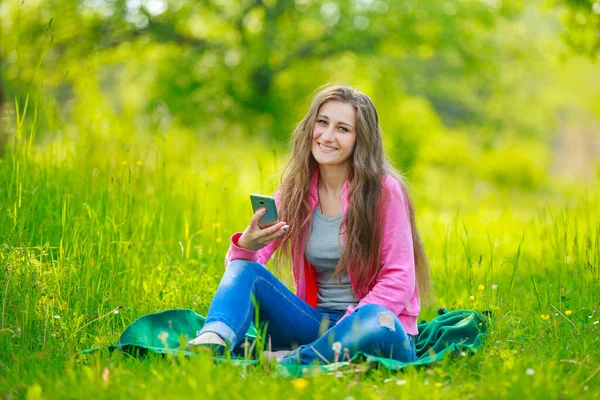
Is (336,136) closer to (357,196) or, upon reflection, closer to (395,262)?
(357,196)

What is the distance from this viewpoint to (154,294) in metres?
3.46

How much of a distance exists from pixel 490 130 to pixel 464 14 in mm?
4740

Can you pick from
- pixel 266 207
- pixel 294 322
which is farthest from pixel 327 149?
pixel 294 322

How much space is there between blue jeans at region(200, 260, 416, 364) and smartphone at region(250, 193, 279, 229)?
0.18 metres

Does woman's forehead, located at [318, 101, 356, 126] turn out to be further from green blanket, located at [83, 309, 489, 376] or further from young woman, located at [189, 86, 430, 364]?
green blanket, located at [83, 309, 489, 376]

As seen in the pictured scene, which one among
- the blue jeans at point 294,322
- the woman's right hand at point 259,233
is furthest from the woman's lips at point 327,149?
the blue jeans at point 294,322

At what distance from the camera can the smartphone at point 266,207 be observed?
284 centimetres

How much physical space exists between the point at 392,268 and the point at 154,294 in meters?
1.23

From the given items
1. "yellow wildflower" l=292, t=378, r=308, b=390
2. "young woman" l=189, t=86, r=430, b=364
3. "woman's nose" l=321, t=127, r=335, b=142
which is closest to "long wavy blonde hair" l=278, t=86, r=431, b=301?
"young woman" l=189, t=86, r=430, b=364

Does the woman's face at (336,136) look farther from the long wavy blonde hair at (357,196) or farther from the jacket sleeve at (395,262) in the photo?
the jacket sleeve at (395,262)

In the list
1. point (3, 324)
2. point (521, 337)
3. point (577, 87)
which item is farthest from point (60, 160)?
point (577, 87)

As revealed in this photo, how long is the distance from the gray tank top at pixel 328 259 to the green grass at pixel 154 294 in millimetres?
541

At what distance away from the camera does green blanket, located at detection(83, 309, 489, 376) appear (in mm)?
2582

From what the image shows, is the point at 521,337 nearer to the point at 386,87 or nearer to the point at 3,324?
the point at 3,324
